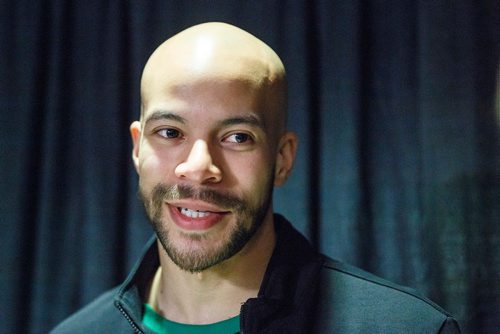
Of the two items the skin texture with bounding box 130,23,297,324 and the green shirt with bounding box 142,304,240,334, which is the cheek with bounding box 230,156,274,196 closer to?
the skin texture with bounding box 130,23,297,324

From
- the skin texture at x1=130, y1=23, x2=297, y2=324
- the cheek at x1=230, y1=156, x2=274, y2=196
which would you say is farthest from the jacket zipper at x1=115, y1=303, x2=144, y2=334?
the cheek at x1=230, y1=156, x2=274, y2=196

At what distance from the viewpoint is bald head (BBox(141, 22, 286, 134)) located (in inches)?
51.8

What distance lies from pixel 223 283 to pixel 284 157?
0.31m

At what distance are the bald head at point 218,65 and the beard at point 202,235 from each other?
0.20 meters

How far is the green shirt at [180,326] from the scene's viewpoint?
4.44 ft

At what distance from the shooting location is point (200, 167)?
1248mm

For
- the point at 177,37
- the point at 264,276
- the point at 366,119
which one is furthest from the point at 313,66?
the point at 264,276

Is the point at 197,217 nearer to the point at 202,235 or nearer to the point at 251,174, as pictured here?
the point at 202,235

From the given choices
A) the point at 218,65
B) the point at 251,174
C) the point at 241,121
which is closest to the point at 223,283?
the point at 251,174

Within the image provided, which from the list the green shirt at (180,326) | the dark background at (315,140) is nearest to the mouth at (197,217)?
the green shirt at (180,326)

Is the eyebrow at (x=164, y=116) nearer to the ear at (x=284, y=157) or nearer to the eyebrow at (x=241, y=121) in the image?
the eyebrow at (x=241, y=121)

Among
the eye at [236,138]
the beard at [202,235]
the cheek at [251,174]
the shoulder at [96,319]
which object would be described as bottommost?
the shoulder at [96,319]

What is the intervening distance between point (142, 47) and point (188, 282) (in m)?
0.77

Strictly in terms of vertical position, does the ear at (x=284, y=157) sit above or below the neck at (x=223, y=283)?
above
